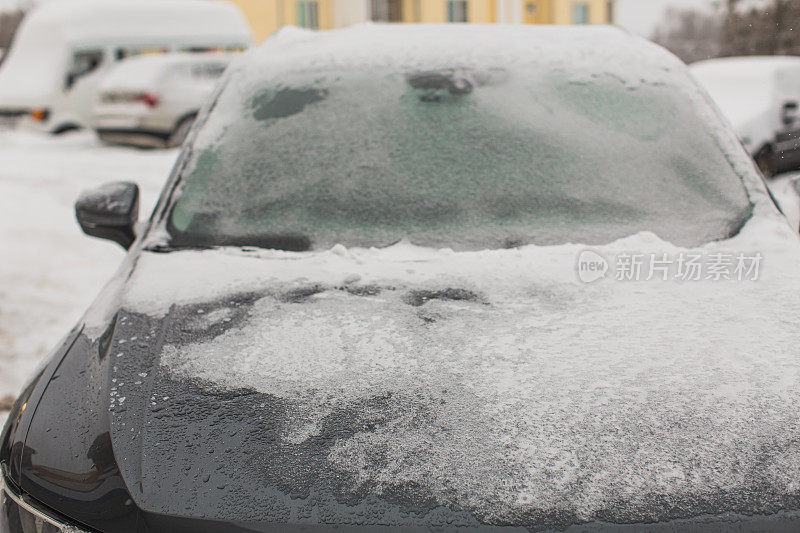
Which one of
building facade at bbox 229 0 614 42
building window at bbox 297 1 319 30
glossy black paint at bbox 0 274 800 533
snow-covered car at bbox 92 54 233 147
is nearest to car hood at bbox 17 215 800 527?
glossy black paint at bbox 0 274 800 533

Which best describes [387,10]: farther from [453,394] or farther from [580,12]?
[453,394]

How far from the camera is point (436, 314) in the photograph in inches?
60.2

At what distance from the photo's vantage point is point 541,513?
1050 millimetres

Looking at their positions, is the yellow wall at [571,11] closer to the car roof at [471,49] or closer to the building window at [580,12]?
the building window at [580,12]

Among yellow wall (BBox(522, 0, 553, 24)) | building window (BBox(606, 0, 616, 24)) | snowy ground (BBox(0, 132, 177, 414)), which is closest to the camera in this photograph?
snowy ground (BBox(0, 132, 177, 414))

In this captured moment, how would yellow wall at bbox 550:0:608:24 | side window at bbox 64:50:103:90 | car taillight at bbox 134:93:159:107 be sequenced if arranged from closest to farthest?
car taillight at bbox 134:93:159:107
side window at bbox 64:50:103:90
yellow wall at bbox 550:0:608:24

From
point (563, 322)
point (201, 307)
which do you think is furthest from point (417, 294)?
point (201, 307)

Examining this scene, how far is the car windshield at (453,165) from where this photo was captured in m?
1.93

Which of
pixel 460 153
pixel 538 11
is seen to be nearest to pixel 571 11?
pixel 538 11

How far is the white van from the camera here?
1301 cm

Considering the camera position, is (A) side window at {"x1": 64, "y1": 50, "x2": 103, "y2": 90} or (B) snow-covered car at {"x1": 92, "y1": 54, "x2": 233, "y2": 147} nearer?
(B) snow-covered car at {"x1": 92, "y1": 54, "x2": 233, "y2": 147}

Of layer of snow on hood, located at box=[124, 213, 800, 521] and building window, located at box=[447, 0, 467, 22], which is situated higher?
layer of snow on hood, located at box=[124, 213, 800, 521]

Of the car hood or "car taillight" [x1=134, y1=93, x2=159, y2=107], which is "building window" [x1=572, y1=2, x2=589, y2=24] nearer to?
"car taillight" [x1=134, y1=93, x2=159, y2=107]

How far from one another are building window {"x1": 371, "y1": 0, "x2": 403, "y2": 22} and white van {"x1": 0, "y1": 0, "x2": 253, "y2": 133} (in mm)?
8944
